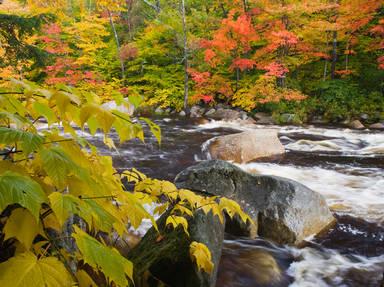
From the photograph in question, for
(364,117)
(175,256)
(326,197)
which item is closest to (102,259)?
(175,256)

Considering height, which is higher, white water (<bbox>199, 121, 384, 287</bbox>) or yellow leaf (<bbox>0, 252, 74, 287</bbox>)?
yellow leaf (<bbox>0, 252, 74, 287</bbox>)

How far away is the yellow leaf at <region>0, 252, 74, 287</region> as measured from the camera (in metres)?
0.82

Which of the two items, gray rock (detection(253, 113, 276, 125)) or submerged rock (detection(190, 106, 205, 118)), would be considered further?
submerged rock (detection(190, 106, 205, 118))

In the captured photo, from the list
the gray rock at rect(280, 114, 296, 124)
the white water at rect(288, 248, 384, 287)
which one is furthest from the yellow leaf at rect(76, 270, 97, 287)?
the gray rock at rect(280, 114, 296, 124)

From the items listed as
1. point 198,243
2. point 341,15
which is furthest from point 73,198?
point 341,15

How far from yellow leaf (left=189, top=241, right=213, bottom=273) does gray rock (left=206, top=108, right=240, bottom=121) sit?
1282cm

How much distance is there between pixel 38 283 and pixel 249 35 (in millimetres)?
15957

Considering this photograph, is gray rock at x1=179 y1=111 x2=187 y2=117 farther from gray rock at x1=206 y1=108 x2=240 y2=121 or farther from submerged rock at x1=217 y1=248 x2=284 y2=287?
submerged rock at x1=217 y1=248 x2=284 y2=287

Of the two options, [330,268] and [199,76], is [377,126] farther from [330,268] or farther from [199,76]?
[330,268]

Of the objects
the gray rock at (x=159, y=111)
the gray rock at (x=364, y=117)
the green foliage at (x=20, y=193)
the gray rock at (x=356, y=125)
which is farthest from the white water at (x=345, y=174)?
the gray rock at (x=159, y=111)

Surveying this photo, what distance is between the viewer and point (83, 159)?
1167 millimetres

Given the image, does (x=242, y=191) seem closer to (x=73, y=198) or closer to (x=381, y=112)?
(x=73, y=198)

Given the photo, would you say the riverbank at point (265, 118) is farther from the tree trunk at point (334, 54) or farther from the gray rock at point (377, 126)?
the tree trunk at point (334, 54)

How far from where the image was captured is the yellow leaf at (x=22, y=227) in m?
0.95
